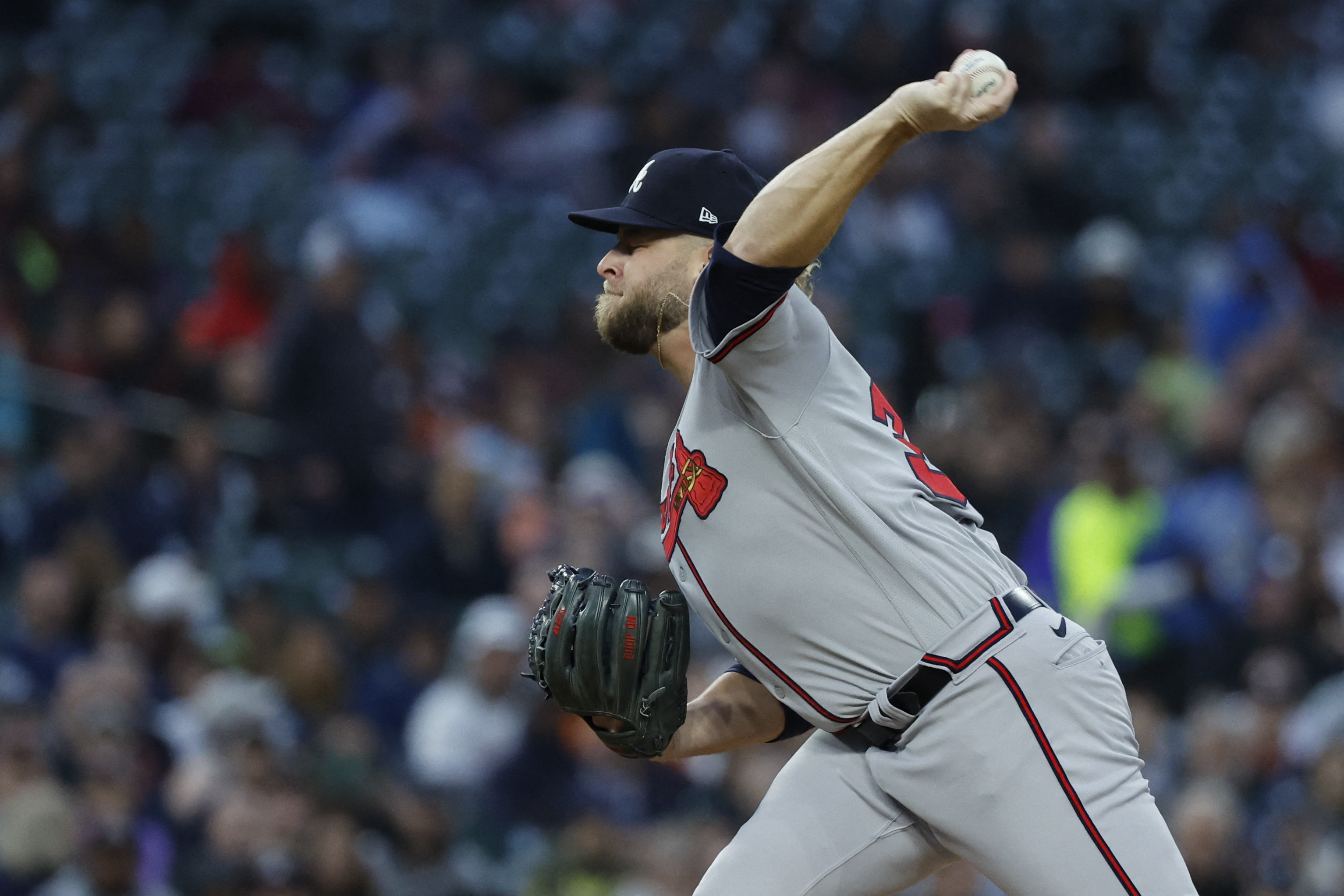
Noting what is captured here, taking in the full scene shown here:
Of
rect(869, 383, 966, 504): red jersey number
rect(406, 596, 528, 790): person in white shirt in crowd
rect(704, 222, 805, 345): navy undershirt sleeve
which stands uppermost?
rect(704, 222, 805, 345): navy undershirt sleeve

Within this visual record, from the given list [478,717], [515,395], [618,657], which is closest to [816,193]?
[618,657]

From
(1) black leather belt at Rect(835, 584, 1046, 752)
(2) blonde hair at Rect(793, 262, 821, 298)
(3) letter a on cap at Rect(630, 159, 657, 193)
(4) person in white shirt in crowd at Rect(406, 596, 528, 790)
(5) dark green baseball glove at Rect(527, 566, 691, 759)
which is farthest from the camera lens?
(4) person in white shirt in crowd at Rect(406, 596, 528, 790)

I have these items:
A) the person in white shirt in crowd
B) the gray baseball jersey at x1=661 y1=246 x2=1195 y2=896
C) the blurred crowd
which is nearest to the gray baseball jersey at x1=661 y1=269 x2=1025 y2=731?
the gray baseball jersey at x1=661 y1=246 x2=1195 y2=896

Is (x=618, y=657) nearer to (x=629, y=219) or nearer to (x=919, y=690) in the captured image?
(x=919, y=690)

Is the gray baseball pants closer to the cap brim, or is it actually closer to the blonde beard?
the blonde beard

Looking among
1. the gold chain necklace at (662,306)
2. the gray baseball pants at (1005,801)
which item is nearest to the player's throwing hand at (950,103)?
the gold chain necklace at (662,306)

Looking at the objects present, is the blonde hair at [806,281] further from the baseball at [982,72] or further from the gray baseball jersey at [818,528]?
the baseball at [982,72]
